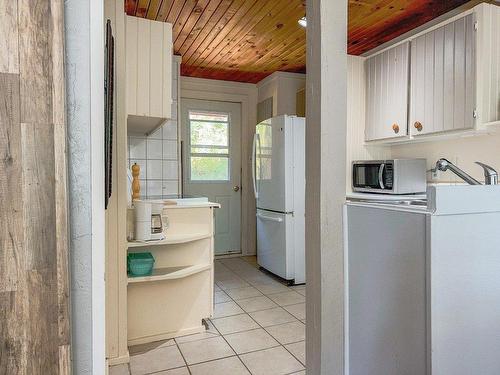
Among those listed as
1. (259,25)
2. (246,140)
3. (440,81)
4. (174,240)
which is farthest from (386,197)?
(246,140)

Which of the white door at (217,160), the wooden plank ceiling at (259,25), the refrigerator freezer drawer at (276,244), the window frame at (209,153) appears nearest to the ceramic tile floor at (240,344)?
the refrigerator freezer drawer at (276,244)

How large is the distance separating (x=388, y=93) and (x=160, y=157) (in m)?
2.48

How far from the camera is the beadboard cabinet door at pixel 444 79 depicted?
94.3 inches

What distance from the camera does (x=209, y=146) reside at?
463 cm

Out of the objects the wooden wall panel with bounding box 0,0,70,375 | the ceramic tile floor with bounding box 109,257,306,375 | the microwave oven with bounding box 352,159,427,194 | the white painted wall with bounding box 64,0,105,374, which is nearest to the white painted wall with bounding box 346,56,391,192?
the microwave oven with bounding box 352,159,427,194

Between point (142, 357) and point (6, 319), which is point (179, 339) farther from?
point (6, 319)

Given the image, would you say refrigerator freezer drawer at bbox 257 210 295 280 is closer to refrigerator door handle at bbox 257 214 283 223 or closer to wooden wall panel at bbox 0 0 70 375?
refrigerator door handle at bbox 257 214 283 223

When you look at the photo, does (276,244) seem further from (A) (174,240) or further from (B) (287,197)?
(A) (174,240)

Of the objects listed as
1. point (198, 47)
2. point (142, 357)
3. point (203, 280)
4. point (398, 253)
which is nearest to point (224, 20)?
point (198, 47)

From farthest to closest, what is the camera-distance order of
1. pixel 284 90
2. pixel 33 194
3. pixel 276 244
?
pixel 284 90
pixel 276 244
pixel 33 194

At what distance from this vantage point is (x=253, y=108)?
4832 mm

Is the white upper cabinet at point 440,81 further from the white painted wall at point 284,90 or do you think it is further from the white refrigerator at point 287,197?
the white painted wall at point 284,90

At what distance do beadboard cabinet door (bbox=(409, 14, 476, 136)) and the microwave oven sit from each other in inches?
11.4

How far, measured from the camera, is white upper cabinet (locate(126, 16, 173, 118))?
210 cm
